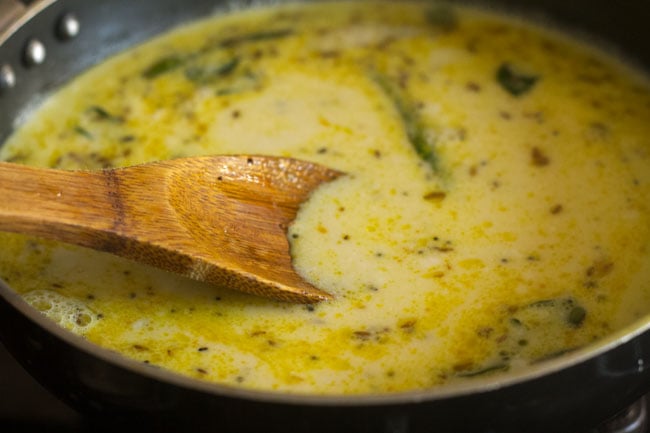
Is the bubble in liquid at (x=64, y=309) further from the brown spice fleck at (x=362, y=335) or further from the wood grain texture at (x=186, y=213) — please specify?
the brown spice fleck at (x=362, y=335)

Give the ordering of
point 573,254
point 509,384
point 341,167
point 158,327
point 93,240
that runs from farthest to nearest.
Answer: point 341,167 < point 573,254 < point 158,327 < point 93,240 < point 509,384

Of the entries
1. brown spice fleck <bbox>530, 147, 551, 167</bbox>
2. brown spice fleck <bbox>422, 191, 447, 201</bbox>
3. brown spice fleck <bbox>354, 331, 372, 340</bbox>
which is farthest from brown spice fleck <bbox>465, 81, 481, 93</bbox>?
brown spice fleck <bbox>354, 331, 372, 340</bbox>

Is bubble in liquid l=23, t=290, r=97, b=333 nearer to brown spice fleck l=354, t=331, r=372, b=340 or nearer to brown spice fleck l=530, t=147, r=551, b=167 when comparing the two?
brown spice fleck l=354, t=331, r=372, b=340

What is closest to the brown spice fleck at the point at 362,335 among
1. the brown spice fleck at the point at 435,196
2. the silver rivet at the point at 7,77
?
the brown spice fleck at the point at 435,196

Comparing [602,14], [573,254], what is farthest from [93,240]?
[602,14]

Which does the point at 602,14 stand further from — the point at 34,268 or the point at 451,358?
the point at 34,268

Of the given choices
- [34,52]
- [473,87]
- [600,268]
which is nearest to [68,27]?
[34,52]

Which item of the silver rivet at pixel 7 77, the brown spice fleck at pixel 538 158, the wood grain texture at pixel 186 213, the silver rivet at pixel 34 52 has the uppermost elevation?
the silver rivet at pixel 34 52
